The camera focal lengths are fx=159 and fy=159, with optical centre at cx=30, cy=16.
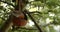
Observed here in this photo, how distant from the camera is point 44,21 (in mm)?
1810

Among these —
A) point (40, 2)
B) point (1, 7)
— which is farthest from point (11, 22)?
point (1, 7)

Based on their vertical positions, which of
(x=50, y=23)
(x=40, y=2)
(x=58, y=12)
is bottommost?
(x=50, y=23)

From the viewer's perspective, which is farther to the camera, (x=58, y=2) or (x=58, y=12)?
(x=58, y=12)

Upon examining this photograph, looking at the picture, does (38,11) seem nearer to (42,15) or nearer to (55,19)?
(42,15)

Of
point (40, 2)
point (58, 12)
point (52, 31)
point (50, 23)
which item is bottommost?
point (52, 31)

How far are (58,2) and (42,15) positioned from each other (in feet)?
0.84

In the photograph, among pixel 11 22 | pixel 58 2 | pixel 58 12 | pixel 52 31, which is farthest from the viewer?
pixel 52 31

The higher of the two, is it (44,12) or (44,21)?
(44,12)

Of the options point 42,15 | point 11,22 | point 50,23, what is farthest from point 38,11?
point 11,22

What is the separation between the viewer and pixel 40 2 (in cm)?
154

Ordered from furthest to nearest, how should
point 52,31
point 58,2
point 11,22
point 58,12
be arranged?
1. point 52,31
2. point 58,12
3. point 58,2
4. point 11,22

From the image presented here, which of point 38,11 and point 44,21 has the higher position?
point 38,11

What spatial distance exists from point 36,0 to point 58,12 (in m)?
0.27

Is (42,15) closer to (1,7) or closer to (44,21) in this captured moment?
(44,21)
